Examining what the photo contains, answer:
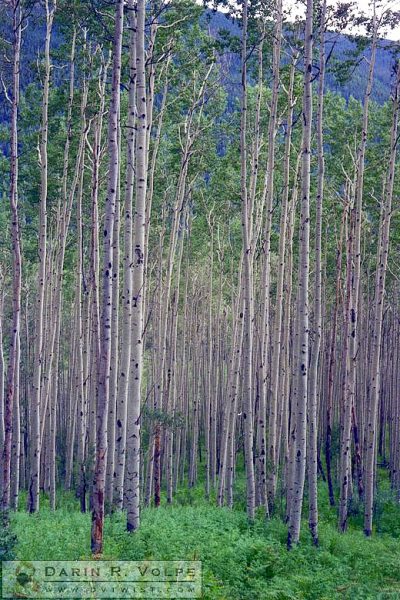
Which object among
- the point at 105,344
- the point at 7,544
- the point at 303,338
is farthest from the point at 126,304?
the point at 7,544

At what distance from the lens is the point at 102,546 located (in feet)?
28.4

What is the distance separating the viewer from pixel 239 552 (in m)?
9.84

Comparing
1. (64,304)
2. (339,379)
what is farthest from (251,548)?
(64,304)

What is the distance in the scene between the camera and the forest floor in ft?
28.1

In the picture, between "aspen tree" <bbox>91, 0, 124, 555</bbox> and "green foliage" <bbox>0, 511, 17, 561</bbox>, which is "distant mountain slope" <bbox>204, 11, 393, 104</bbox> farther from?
"green foliage" <bbox>0, 511, 17, 561</bbox>

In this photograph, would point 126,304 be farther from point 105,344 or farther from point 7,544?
point 7,544

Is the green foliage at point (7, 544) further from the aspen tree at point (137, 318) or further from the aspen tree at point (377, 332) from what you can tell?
the aspen tree at point (377, 332)

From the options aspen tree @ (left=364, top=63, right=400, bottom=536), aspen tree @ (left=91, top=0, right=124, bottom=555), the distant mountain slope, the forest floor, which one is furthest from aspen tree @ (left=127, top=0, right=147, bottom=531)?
aspen tree @ (left=364, top=63, right=400, bottom=536)

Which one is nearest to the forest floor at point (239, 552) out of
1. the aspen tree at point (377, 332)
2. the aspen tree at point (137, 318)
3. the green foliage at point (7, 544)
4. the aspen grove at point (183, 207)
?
the green foliage at point (7, 544)

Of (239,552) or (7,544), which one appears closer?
(7,544)

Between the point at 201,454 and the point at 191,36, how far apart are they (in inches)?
990

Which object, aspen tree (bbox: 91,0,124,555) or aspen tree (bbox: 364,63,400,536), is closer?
aspen tree (bbox: 91,0,124,555)

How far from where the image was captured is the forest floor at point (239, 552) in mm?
8578

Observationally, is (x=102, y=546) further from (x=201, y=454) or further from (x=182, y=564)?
(x=201, y=454)
